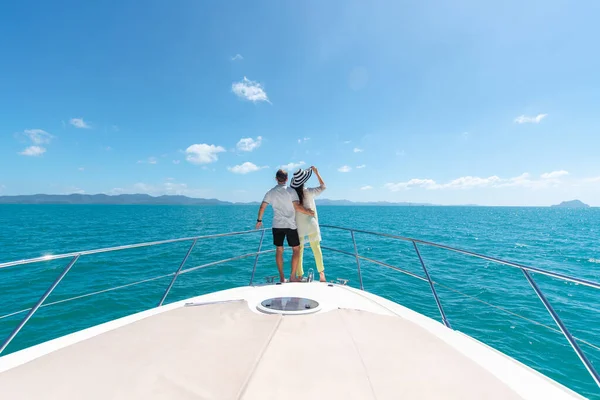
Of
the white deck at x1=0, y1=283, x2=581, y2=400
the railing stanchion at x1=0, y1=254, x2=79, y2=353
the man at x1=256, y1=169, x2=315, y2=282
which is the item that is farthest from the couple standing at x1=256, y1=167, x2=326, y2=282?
the railing stanchion at x1=0, y1=254, x2=79, y2=353

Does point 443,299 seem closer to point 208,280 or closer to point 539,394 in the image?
point 539,394

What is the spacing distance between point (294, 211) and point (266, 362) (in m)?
2.35

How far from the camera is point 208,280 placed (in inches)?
345

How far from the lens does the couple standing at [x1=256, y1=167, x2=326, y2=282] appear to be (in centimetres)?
371

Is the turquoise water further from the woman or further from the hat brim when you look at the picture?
the hat brim

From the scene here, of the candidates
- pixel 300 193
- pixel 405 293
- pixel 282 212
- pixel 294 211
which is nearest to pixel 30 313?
pixel 282 212

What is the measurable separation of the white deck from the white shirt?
1622 millimetres

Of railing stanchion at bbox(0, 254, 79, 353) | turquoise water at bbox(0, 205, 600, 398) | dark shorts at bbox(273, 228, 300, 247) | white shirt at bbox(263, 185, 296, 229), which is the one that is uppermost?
white shirt at bbox(263, 185, 296, 229)

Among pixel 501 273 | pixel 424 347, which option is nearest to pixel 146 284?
pixel 424 347

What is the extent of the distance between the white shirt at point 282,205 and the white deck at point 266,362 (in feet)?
5.32

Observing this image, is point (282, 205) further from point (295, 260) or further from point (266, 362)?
point (266, 362)

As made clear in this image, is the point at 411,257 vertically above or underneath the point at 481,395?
underneath

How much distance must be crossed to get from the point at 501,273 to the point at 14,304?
15601 mm

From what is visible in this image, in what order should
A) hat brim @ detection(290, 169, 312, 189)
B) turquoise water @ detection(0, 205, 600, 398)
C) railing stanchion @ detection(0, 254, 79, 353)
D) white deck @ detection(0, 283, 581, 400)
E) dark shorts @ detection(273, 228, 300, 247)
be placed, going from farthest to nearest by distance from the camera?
turquoise water @ detection(0, 205, 600, 398) → dark shorts @ detection(273, 228, 300, 247) → hat brim @ detection(290, 169, 312, 189) → railing stanchion @ detection(0, 254, 79, 353) → white deck @ detection(0, 283, 581, 400)
